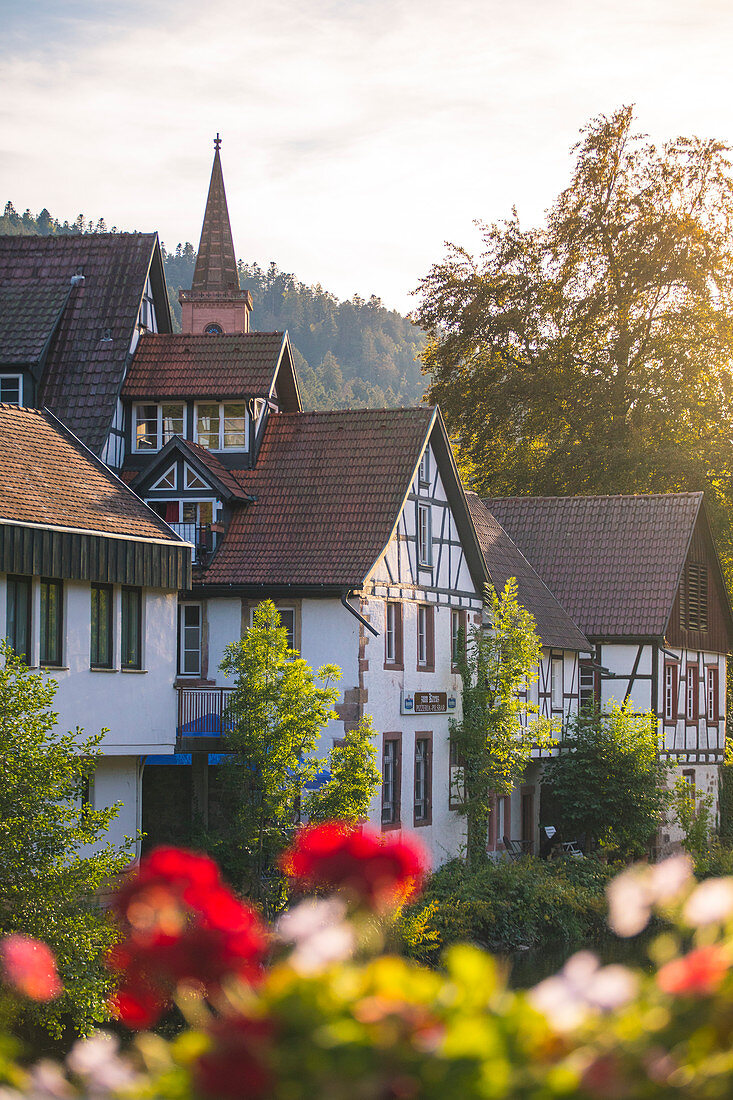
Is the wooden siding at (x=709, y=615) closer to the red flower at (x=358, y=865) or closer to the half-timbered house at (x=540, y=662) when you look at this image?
the half-timbered house at (x=540, y=662)

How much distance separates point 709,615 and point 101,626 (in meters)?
21.1

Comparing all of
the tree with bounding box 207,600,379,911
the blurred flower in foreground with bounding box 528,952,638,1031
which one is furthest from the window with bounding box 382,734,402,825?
the blurred flower in foreground with bounding box 528,952,638,1031

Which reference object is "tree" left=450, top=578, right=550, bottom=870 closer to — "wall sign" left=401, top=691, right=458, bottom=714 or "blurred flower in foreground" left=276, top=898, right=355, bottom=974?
"wall sign" left=401, top=691, right=458, bottom=714

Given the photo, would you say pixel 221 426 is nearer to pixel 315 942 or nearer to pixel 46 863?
pixel 46 863

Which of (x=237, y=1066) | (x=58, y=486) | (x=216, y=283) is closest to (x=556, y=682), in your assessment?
(x=58, y=486)

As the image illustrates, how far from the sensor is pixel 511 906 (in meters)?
27.0

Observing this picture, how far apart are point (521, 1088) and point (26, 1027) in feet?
50.4

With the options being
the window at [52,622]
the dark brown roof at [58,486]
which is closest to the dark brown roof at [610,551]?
the dark brown roof at [58,486]

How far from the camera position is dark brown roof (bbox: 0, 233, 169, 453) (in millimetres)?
28766

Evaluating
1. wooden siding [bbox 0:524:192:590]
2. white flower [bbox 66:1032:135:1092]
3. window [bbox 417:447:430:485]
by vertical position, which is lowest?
white flower [bbox 66:1032:135:1092]

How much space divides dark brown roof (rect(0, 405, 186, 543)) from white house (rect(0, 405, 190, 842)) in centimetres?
3

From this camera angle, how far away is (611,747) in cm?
3234

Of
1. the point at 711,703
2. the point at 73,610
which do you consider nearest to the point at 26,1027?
the point at 73,610

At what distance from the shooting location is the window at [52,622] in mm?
21297
